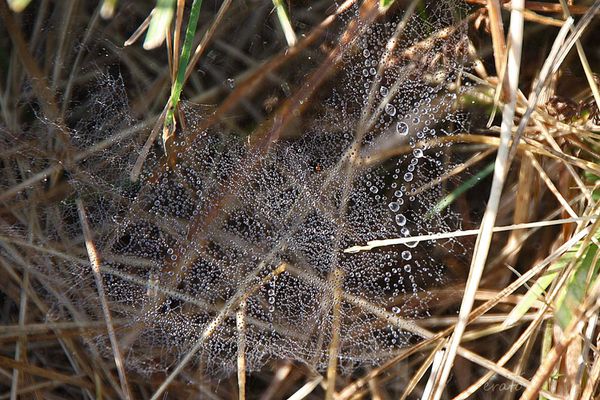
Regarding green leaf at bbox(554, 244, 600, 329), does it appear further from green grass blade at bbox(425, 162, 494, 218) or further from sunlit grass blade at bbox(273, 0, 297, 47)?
sunlit grass blade at bbox(273, 0, 297, 47)

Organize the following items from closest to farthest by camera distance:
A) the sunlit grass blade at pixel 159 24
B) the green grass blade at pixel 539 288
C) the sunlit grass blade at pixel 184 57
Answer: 1. the sunlit grass blade at pixel 159 24
2. the sunlit grass blade at pixel 184 57
3. the green grass blade at pixel 539 288

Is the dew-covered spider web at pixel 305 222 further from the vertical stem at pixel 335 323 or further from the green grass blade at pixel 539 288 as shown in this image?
the green grass blade at pixel 539 288

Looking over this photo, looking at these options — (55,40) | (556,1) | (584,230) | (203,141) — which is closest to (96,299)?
(203,141)

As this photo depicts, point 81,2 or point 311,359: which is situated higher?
point 81,2

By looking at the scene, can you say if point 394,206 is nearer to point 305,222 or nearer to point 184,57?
point 305,222

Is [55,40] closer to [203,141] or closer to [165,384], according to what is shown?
[203,141]

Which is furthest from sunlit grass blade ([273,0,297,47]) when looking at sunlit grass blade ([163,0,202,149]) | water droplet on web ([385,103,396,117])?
water droplet on web ([385,103,396,117])

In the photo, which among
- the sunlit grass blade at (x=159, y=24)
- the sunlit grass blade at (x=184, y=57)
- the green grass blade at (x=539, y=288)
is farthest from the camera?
the green grass blade at (x=539, y=288)

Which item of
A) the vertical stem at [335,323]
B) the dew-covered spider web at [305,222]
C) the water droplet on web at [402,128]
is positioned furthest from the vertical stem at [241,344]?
the water droplet on web at [402,128]

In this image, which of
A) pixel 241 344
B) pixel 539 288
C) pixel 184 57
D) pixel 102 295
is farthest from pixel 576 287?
pixel 102 295
